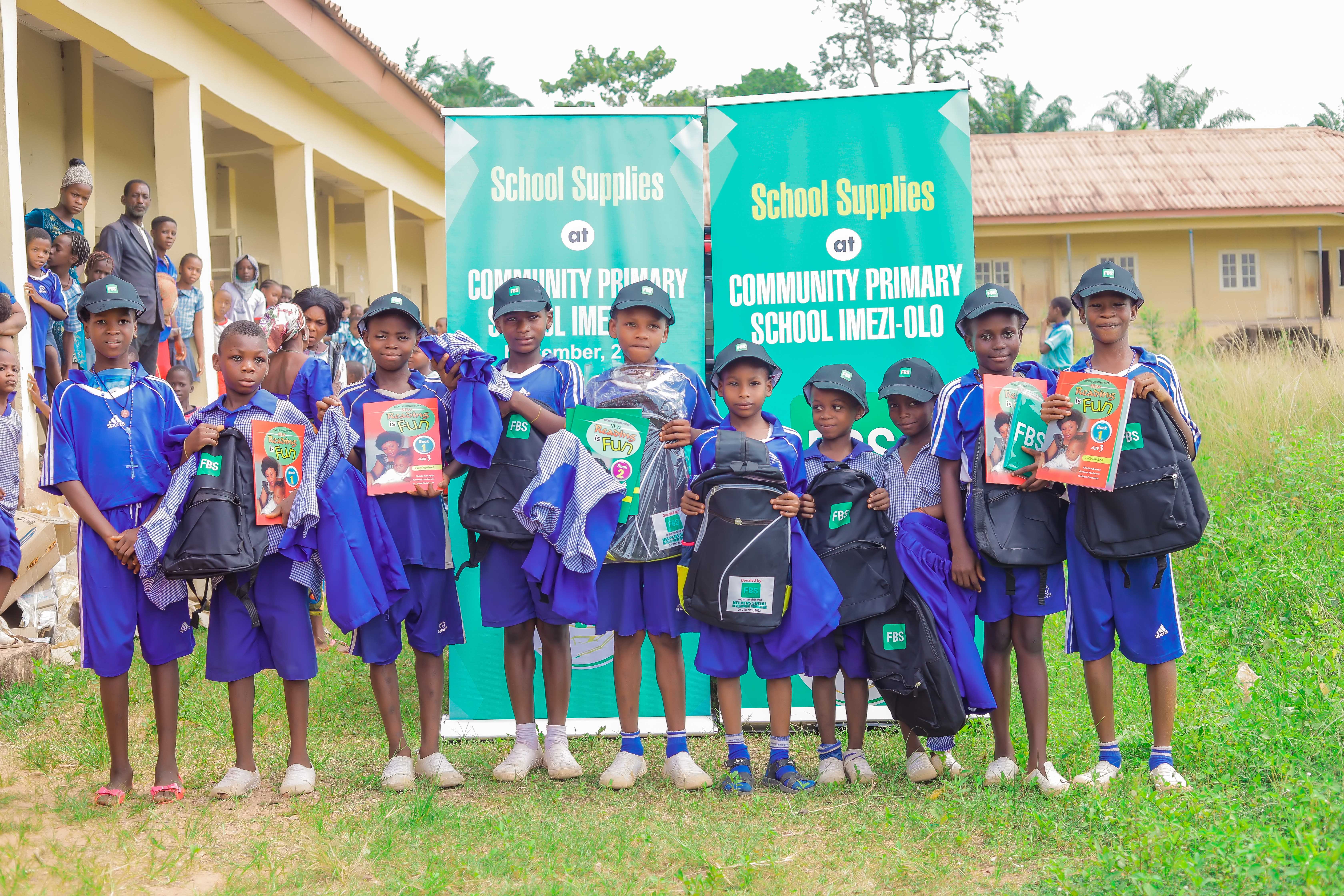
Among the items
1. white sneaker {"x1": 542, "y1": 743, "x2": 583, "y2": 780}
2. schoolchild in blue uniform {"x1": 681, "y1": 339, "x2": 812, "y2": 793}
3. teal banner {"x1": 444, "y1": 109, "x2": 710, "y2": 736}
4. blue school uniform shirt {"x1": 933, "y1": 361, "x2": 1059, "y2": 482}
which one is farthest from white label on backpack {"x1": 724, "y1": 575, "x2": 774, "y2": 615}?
teal banner {"x1": 444, "y1": 109, "x2": 710, "y2": 736}

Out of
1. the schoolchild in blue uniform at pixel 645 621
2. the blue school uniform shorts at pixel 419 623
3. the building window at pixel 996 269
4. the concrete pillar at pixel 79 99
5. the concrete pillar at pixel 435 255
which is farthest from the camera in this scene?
the building window at pixel 996 269

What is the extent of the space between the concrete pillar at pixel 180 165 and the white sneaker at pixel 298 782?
6952mm

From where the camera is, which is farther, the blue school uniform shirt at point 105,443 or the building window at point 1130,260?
the building window at point 1130,260

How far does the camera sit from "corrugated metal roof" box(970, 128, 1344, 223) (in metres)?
22.7

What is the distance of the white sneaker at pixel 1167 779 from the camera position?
148 inches

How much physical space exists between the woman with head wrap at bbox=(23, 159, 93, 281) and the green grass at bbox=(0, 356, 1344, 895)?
393cm

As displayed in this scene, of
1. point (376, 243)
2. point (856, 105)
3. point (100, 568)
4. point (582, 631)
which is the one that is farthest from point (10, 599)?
point (376, 243)

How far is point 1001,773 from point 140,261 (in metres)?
7.62

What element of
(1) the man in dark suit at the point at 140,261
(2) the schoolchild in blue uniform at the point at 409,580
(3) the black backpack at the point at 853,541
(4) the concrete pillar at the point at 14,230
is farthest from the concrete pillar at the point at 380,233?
(3) the black backpack at the point at 853,541

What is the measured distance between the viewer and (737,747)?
434cm

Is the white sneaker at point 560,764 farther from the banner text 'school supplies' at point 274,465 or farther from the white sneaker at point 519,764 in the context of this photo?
the banner text 'school supplies' at point 274,465

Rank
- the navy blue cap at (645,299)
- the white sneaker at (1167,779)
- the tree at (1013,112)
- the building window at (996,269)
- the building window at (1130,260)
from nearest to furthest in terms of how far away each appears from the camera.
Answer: the white sneaker at (1167,779), the navy blue cap at (645,299), the building window at (1130,260), the building window at (996,269), the tree at (1013,112)

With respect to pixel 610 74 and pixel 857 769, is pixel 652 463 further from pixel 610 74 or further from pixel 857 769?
pixel 610 74

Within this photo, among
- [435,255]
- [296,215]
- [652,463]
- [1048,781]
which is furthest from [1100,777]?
[435,255]
